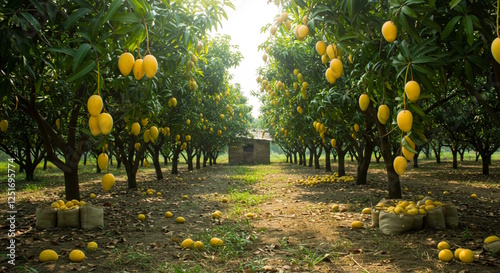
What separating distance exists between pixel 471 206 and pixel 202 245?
17.9 ft

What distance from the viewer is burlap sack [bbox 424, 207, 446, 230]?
4348 mm

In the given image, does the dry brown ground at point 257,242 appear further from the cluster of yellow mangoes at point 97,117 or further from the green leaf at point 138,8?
the green leaf at point 138,8

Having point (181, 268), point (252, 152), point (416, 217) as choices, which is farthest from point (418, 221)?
point (252, 152)

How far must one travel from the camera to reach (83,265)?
3.36 meters

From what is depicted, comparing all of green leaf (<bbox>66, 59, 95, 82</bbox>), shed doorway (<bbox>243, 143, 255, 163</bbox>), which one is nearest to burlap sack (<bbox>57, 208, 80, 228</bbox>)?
green leaf (<bbox>66, 59, 95, 82</bbox>)

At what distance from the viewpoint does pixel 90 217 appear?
4.69 meters

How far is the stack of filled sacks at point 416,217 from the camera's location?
431 centimetres

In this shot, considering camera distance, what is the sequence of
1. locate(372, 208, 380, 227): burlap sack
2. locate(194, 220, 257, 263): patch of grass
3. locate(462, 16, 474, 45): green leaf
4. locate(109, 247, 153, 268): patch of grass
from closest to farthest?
locate(462, 16, 474, 45): green leaf → locate(109, 247, 153, 268): patch of grass → locate(194, 220, 257, 263): patch of grass → locate(372, 208, 380, 227): burlap sack

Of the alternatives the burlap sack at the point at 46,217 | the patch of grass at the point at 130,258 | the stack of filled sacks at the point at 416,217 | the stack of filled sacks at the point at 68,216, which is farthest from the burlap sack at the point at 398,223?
the burlap sack at the point at 46,217

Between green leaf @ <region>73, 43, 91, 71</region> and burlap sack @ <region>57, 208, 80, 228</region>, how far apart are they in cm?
339

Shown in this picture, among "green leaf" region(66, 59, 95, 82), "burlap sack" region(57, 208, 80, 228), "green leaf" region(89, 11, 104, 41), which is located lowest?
"burlap sack" region(57, 208, 80, 228)

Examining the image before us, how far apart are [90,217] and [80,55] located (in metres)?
3.44

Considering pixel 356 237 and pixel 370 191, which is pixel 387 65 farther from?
pixel 370 191

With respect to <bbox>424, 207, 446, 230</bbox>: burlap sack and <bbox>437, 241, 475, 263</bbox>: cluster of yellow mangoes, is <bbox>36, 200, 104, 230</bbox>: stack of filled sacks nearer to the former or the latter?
<bbox>437, 241, 475, 263</bbox>: cluster of yellow mangoes
